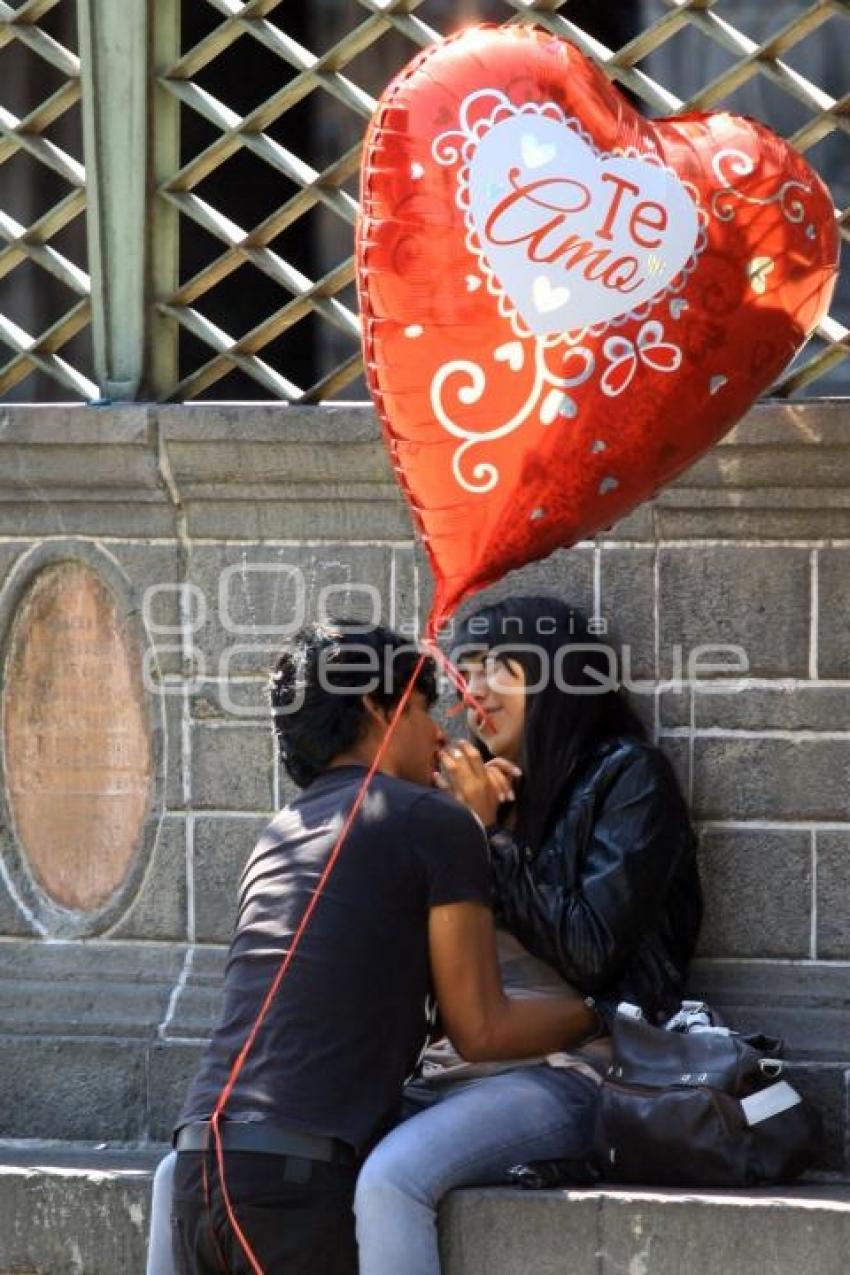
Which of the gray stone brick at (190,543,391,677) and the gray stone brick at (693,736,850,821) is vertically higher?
the gray stone brick at (190,543,391,677)

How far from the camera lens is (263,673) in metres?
5.36

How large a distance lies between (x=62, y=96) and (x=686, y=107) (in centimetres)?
149

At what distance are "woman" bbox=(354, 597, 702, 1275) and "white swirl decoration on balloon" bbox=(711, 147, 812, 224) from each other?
1.01 metres

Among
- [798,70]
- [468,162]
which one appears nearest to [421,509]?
[468,162]

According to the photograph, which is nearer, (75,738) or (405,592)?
(405,592)

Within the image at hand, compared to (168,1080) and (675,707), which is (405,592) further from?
(168,1080)

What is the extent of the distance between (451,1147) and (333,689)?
2.74 feet

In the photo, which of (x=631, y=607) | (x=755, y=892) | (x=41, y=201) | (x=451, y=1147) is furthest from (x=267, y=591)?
(x=41, y=201)

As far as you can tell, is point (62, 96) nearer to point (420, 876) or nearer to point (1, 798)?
point (1, 798)

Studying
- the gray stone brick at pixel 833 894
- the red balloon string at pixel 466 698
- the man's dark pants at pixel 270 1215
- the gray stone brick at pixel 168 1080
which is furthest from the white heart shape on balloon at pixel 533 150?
the gray stone brick at pixel 168 1080

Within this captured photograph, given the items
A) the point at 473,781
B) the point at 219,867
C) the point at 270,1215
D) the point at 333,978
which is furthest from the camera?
the point at 219,867

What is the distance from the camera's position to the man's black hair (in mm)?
4324

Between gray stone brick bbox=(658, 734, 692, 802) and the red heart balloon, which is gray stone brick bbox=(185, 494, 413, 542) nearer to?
gray stone brick bbox=(658, 734, 692, 802)

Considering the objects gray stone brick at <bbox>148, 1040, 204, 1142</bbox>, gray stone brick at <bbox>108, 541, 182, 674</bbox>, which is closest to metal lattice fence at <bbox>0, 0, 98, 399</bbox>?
gray stone brick at <bbox>108, 541, 182, 674</bbox>
